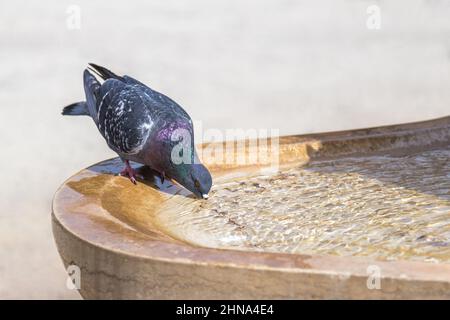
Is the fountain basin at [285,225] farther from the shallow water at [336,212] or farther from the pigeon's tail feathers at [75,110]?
the pigeon's tail feathers at [75,110]

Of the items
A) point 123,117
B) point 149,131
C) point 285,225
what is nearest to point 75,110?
point 123,117

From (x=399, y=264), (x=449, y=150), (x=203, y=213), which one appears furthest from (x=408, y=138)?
(x=399, y=264)

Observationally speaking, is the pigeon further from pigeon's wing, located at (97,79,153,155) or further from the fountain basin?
the fountain basin

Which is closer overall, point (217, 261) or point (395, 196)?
point (217, 261)

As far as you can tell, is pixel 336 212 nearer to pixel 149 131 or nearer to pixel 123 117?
pixel 149 131

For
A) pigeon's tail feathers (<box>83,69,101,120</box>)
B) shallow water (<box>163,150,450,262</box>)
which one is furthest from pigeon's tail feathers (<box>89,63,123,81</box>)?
shallow water (<box>163,150,450,262</box>)

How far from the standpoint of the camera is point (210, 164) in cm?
543

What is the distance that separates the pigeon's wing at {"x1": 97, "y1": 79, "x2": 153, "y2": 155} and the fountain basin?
227 millimetres

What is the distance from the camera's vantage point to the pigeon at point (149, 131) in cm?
476

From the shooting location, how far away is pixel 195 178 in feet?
15.4

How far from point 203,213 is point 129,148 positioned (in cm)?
74

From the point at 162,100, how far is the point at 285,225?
137cm

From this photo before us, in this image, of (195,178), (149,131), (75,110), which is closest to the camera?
(195,178)

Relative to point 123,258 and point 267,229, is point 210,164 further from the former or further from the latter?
point 123,258
